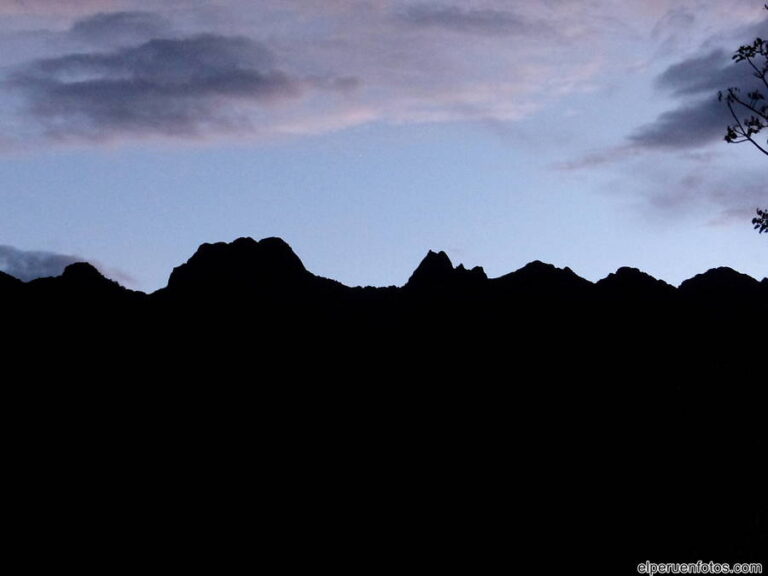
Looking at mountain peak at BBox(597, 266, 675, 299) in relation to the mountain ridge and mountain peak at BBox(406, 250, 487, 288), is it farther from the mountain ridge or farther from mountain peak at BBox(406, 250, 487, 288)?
mountain peak at BBox(406, 250, 487, 288)

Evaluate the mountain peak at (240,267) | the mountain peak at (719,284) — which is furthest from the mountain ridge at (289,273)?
the mountain peak at (719,284)

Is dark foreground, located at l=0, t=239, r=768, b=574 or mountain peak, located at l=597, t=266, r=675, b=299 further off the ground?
mountain peak, located at l=597, t=266, r=675, b=299

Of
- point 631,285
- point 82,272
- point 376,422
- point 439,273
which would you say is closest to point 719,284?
point 631,285

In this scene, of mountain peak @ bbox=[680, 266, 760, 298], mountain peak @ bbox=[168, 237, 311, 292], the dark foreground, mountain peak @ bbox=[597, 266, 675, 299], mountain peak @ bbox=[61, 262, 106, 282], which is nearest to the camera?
the dark foreground

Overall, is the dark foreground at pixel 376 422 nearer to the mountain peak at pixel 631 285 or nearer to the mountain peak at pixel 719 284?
the mountain peak at pixel 631 285

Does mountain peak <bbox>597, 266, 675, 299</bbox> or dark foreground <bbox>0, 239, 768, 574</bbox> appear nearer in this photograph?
dark foreground <bbox>0, 239, 768, 574</bbox>

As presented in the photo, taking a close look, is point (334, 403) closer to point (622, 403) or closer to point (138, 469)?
point (138, 469)

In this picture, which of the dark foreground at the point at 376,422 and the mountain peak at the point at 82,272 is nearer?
the dark foreground at the point at 376,422

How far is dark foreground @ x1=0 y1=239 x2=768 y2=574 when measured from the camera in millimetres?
34344

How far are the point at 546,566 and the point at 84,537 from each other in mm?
17719

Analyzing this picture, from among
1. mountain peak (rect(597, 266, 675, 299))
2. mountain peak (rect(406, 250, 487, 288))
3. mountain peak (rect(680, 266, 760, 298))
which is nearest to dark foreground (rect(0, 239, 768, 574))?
mountain peak (rect(406, 250, 487, 288))

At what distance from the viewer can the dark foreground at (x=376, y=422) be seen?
113 ft

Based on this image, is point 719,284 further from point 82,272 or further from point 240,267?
point 82,272

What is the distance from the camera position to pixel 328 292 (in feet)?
152
